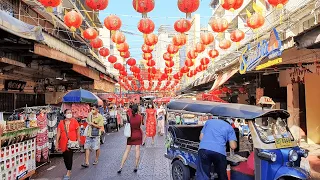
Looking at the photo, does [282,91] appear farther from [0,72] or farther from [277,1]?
[0,72]

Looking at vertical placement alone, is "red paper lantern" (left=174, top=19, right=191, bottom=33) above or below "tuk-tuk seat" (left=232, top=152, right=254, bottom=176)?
above

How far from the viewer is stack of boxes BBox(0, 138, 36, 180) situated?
6.78 metres

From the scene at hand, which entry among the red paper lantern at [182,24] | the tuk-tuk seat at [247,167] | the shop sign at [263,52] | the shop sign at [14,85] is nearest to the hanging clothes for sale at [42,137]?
the shop sign at [14,85]

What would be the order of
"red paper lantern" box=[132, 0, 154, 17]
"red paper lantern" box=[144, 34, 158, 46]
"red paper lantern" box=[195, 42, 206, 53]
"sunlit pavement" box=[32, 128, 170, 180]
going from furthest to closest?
"red paper lantern" box=[195, 42, 206, 53]
"red paper lantern" box=[144, 34, 158, 46]
"red paper lantern" box=[132, 0, 154, 17]
"sunlit pavement" box=[32, 128, 170, 180]

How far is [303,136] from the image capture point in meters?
15.4

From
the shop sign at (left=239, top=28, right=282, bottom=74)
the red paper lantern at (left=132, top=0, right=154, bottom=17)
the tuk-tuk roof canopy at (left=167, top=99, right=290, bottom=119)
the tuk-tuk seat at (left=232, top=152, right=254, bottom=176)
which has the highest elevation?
the red paper lantern at (left=132, top=0, right=154, bottom=17)

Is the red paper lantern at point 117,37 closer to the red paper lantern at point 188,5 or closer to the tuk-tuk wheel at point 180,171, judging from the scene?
the red paper lantern at point 188,5

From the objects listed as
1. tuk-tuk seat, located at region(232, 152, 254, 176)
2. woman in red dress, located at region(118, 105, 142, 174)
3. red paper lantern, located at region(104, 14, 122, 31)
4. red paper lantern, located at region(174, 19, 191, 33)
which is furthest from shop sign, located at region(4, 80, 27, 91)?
tuk-tuk seat, located at region(232, 152, 254, 176)

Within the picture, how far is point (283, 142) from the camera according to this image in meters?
5.94

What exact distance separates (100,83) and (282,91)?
11.6 meters

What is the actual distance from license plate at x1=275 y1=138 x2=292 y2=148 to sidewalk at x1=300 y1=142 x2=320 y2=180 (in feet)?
11.1

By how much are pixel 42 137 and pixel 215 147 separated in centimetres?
709

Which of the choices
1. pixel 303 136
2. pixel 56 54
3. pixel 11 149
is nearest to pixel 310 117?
pixel 303 136

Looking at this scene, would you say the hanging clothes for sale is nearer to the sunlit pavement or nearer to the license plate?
the sunlit pavement
